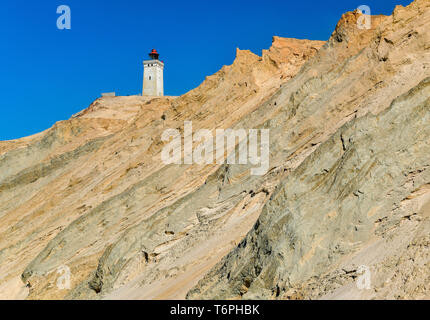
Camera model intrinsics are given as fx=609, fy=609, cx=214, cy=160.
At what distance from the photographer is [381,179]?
1493 cm

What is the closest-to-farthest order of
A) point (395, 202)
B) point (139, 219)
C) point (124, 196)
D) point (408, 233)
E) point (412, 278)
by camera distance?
1. point (412, 278)
2. point (408, 233)
3. point (395, 202)
4. point (139, 219)
5. point (124, 196)

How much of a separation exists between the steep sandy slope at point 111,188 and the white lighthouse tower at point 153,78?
102ft

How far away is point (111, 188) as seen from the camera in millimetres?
30109

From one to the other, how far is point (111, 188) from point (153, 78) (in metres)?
47.1

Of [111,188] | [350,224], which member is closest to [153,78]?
[111,188]

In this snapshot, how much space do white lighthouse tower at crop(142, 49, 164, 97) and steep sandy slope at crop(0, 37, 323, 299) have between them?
3102cm

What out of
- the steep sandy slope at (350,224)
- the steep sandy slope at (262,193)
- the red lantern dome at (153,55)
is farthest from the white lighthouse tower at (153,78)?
the steep sandy slope at (350,224)

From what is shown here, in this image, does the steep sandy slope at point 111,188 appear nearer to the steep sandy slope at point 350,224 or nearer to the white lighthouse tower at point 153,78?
the steep sandy slope at point 350,224

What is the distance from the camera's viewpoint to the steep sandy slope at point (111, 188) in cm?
2236

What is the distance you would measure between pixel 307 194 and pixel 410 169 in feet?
8.64

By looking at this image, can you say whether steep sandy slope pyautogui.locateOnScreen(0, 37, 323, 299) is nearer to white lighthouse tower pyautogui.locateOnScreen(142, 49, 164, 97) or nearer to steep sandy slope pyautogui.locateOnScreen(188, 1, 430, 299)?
steep sandy slope pyautogui.locateOnScreen(188, 1, 430, 299)

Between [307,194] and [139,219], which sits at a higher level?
[139,219]
